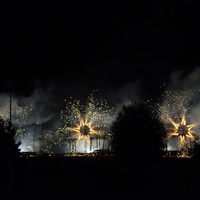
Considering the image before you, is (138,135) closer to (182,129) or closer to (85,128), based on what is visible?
(182,129)

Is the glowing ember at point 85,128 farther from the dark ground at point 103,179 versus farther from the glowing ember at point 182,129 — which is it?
the dark ground at point 103,179

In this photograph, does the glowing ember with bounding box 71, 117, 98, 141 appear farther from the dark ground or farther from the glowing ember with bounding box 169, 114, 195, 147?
the dark ground

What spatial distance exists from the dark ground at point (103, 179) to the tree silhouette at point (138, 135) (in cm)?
88

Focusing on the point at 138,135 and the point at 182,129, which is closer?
the point at 138,135

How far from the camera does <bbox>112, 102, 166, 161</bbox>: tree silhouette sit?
2692 centimetres

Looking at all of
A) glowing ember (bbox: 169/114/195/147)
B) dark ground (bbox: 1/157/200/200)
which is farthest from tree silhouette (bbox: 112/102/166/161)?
glowing ember (bbox: 169/114/195/147)

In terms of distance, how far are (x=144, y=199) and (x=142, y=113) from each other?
266 inches

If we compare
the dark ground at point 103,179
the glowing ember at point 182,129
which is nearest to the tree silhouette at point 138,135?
the dark ground at point 103,179

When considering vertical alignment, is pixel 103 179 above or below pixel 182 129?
below

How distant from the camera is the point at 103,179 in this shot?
102ft

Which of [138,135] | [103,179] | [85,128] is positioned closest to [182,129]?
[85,128]

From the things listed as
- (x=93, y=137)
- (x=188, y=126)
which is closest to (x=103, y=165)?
(x=188, y=126)

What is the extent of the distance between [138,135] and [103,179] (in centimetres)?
645

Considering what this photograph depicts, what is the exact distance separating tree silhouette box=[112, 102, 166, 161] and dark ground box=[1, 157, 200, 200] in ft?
2.88
